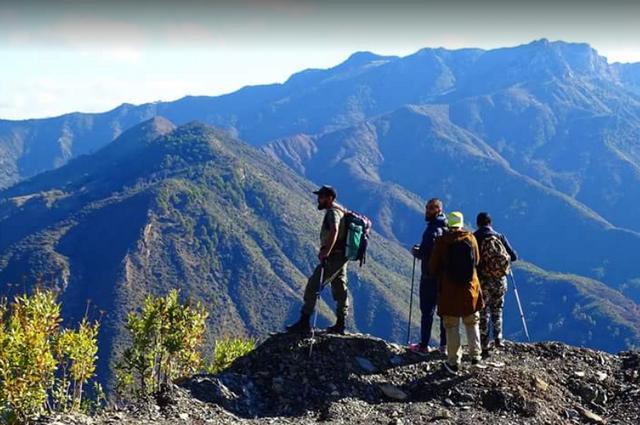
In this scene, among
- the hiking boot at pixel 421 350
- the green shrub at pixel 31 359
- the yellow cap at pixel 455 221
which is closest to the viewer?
the yellow cap at pixel 455 221

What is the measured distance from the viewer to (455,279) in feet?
40.4

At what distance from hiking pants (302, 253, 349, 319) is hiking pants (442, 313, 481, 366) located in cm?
246

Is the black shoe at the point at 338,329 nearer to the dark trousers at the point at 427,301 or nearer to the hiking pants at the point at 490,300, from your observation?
the dark trousers at the point at 427,301

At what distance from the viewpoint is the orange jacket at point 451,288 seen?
12.4 meters

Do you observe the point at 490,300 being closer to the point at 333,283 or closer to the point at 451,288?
the point at 451,288

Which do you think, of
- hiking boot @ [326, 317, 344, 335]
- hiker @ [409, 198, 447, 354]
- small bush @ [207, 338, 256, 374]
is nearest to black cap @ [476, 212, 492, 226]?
hiker @ [409, 198, 447, 354]

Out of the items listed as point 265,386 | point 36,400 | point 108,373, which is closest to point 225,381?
point 265,386

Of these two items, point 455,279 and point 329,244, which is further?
point 329,244

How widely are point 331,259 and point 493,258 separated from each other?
3768 millimetres

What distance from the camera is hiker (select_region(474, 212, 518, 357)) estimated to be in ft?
45.6

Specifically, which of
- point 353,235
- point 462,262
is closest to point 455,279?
point 462,262

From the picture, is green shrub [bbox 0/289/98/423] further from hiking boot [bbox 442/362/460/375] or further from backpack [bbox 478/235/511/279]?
backpack [bbox 478/235/511/279]

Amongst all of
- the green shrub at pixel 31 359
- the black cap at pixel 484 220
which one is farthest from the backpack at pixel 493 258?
the green shrub at pixel 31 359

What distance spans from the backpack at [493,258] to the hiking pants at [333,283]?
323 cm
